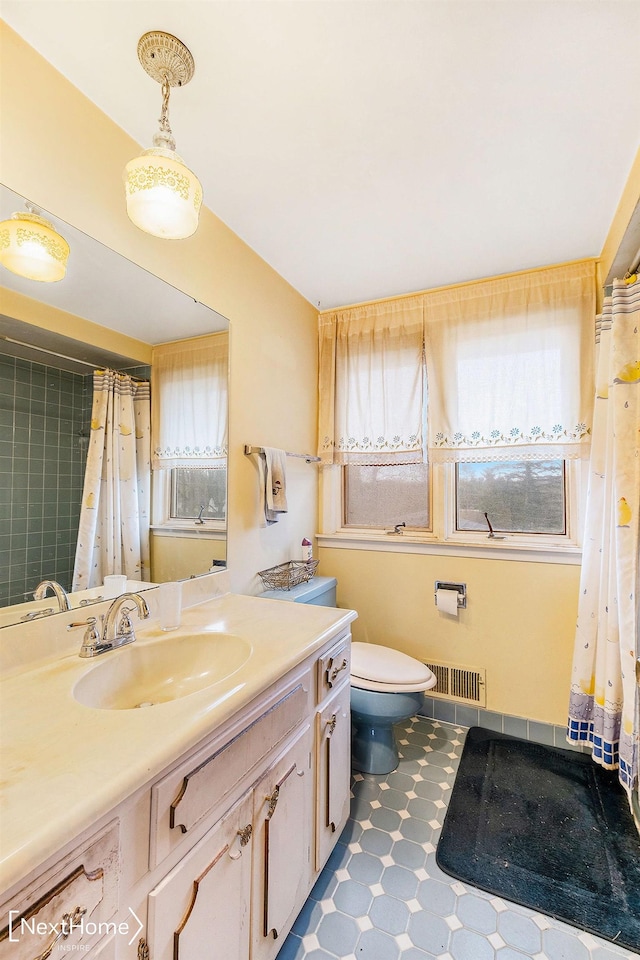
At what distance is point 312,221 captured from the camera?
172 centimetres

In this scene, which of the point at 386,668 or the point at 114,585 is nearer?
the point at 114,585

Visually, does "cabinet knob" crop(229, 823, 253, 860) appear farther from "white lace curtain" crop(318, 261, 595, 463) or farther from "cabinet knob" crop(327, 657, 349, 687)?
"white lace curtain" crop(318, 261, 595, 463)

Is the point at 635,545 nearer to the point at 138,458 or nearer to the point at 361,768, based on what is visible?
the point at 361,768

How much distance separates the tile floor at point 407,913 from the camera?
3.68ft

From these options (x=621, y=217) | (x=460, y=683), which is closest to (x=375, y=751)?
(x=460, y=683)

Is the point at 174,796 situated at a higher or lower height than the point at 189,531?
lower

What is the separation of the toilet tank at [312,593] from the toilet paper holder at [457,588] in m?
0.56

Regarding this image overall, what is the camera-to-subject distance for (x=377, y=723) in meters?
1.82

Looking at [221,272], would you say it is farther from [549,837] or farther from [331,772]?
[549,837]

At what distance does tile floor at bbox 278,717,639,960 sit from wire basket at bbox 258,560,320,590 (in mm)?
923

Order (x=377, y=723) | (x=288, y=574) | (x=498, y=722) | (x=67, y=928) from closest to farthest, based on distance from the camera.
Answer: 1. (x=67, y=928)
2. (x=377, y=723)
3. (x=288, y=574)
4. (x=498, y=722)

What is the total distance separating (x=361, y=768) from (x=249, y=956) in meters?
1.03

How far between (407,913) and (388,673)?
750 mm

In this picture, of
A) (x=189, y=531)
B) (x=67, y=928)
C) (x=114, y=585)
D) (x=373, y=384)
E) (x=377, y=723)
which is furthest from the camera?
(x=373, y=384)
